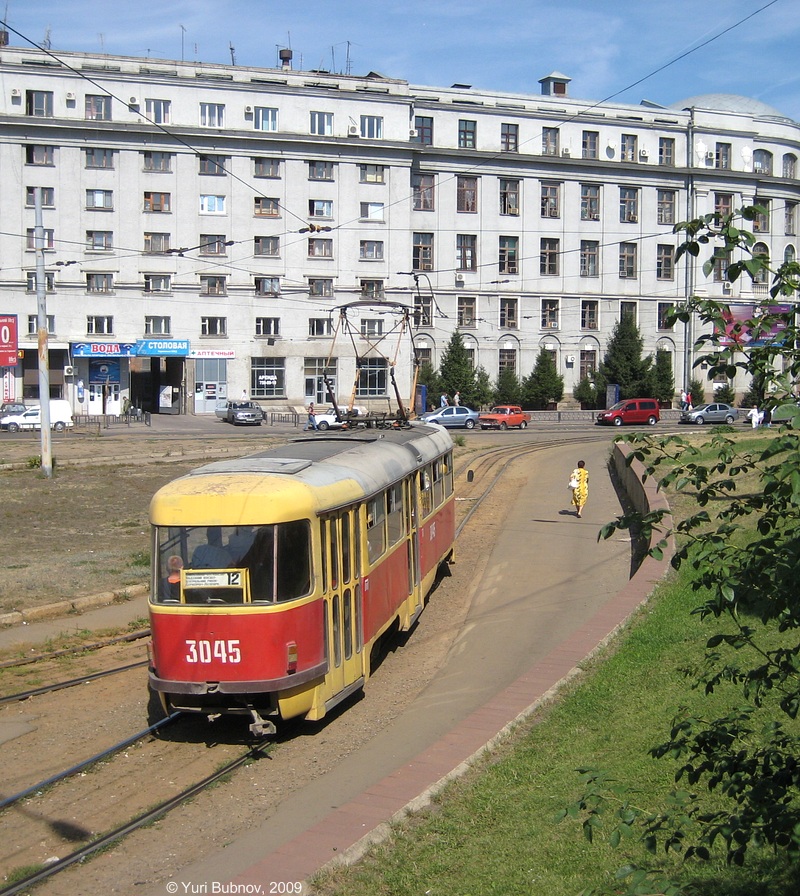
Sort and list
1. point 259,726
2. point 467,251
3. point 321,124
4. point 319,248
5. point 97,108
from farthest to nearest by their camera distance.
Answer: point 467,251 → point 319,248 → point 321,124 → point 97,108 → point 259,726

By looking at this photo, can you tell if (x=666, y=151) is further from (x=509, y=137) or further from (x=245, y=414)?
(x=245, y=414)

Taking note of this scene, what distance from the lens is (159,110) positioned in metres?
55.8

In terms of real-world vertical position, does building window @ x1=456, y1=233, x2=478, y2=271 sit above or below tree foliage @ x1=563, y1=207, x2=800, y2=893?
above

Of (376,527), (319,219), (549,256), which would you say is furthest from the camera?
(549,256)

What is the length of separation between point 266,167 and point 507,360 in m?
20.4

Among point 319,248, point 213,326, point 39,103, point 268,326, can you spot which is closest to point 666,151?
point 319,248

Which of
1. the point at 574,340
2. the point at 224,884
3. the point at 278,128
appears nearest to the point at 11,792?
the point at 224,884

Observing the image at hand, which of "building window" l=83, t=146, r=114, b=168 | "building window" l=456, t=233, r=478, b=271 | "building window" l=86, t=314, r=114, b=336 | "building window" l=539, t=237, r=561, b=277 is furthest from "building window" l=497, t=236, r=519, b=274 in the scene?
"building window" l=86, t=314, r=114, b=336

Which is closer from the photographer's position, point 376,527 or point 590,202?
point 376,527

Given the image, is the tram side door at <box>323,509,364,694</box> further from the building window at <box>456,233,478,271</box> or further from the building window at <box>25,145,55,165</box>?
the building window at <box>456,233,478,271</box>

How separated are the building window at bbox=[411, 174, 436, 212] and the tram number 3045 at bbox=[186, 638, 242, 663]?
5736 cm

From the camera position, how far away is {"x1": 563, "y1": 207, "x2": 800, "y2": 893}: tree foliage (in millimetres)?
3662

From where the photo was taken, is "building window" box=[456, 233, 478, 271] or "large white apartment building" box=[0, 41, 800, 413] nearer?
"large white apartment building" box=[0, 41, 800, 413]

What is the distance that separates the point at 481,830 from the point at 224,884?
5.44 feet
